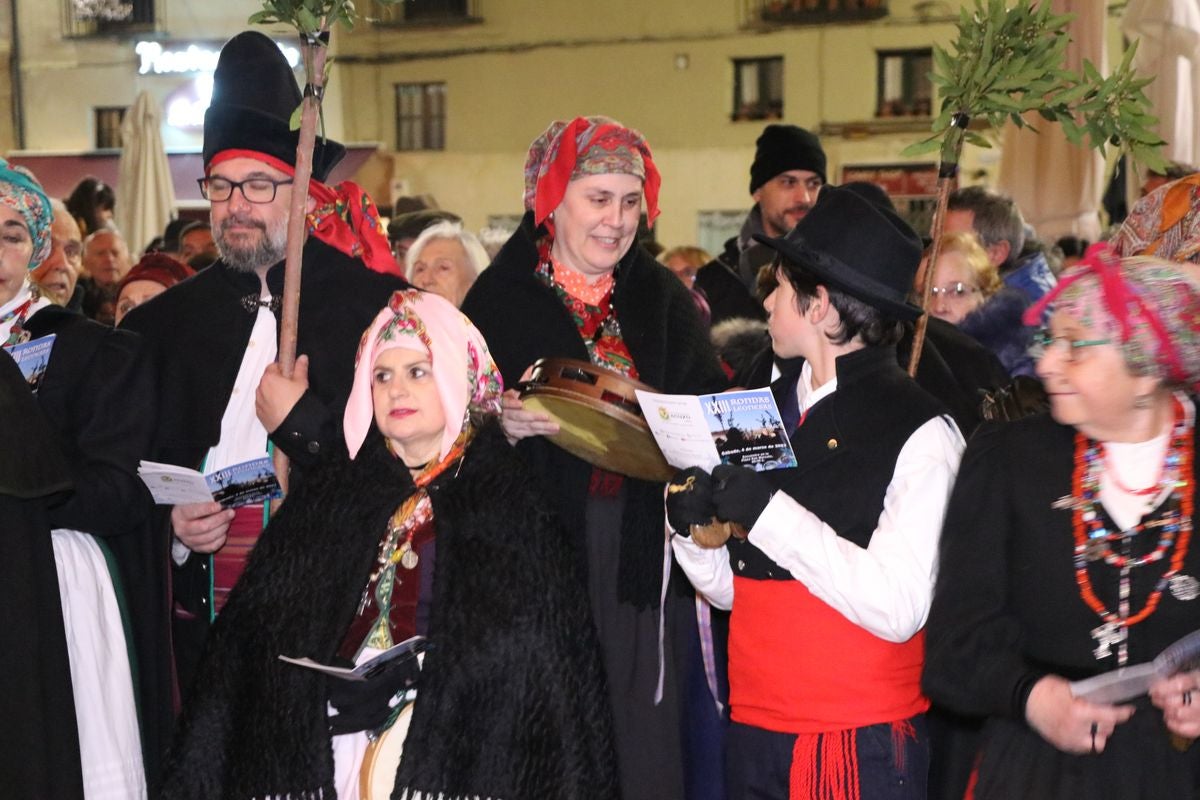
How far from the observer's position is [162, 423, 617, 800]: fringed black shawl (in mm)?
3443

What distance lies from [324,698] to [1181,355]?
2.12 m

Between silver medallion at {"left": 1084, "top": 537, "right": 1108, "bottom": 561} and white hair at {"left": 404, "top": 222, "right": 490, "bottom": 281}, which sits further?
white hair at {"left": 404, "top": 222, "right": 490, "bottom": 281}

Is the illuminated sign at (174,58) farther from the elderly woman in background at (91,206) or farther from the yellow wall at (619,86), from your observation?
the elderly woman in background at (91,206)

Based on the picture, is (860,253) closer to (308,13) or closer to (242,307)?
(308,13)

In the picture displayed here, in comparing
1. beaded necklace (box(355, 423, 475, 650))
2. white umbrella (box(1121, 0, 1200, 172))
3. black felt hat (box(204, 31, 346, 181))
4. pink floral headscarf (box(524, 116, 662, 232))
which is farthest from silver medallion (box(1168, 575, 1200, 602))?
white umbrella (box(1121, 0, 1200, 172))

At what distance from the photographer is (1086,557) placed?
9.63ft

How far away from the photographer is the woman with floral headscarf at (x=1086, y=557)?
286cm

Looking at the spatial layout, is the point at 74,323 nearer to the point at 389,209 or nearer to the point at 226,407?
the point at 226,407

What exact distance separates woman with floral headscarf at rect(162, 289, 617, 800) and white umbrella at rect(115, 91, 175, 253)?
30.2 feet

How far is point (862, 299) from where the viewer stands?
3.44m

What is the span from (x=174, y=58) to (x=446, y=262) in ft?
65.9

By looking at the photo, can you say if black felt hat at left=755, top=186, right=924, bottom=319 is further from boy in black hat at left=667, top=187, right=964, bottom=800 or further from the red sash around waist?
the red sash around waist

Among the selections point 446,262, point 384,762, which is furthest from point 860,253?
point 446,262

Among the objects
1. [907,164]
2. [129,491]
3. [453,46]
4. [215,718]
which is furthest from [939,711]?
[453,46]
